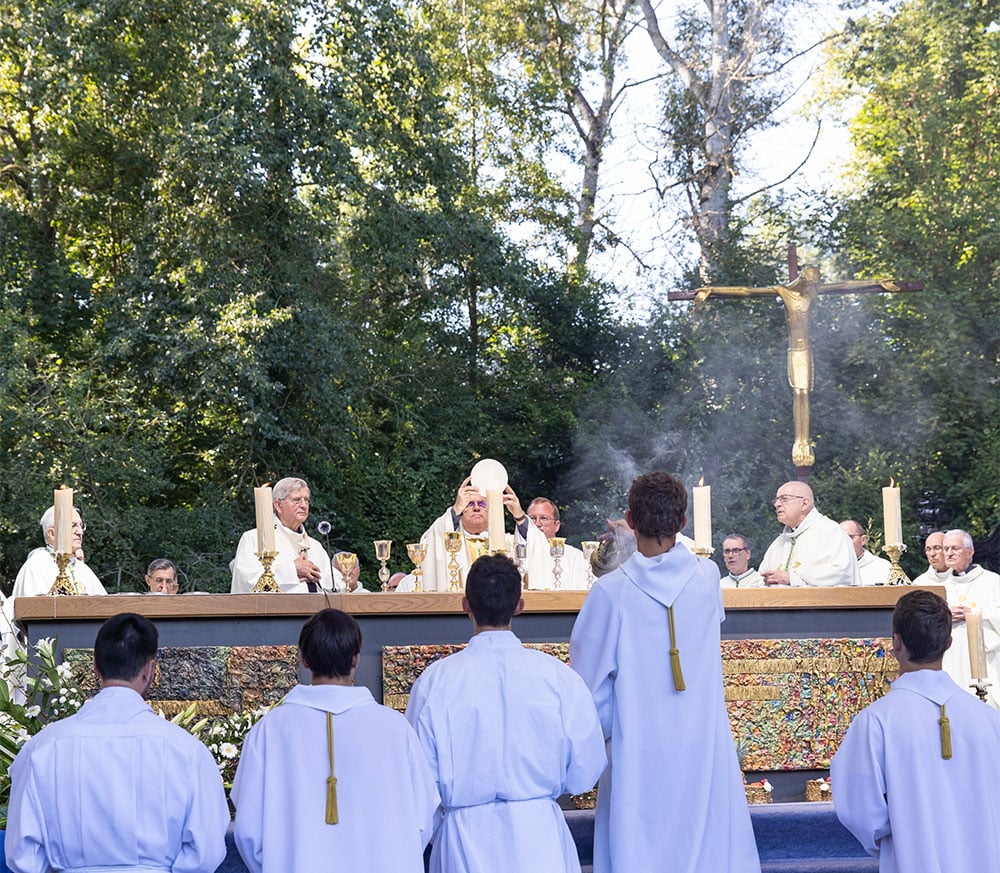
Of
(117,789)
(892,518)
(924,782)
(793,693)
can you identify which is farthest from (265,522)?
(924,782)

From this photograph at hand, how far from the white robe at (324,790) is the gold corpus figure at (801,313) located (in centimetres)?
503

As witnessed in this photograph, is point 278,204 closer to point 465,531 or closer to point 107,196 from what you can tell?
point 107,196

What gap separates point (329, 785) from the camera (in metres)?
3.86

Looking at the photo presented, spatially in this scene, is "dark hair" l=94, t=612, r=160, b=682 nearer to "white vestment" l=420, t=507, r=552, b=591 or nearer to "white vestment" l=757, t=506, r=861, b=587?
"white vestment" l=420, t=507, r=552, b=591

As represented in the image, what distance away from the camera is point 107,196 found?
15.9 meters

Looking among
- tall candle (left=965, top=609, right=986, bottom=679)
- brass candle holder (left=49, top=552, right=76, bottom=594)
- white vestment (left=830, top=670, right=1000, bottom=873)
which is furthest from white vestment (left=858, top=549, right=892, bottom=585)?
brass candle holder (left=49, top=552, right=76, bottom=594)

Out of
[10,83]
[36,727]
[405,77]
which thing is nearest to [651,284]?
[405,77]

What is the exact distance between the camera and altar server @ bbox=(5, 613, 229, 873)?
361cm

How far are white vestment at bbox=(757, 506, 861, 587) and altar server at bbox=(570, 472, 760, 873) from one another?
91.2 inches

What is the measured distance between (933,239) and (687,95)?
13.7 ft

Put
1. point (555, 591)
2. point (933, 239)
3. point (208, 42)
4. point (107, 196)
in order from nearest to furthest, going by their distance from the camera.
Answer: point (555, 591), point (208, 42), point (107, 196), point (933, 239)

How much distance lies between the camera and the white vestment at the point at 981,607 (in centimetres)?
861

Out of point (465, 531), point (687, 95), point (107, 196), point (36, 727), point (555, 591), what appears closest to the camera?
point (36, 727)

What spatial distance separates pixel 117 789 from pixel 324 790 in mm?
589
